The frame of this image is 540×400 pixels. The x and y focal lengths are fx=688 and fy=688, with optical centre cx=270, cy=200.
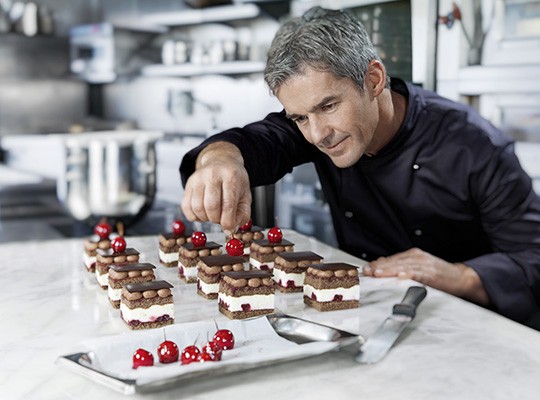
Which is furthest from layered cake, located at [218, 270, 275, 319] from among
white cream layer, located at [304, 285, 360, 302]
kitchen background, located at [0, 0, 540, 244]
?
kitchen background, located at [0, 0, 540, 244]

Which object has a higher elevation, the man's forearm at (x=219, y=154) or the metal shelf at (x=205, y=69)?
the metal shelf at (x=205, y=69)

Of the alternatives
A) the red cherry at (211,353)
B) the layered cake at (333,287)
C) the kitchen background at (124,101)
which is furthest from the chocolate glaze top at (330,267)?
the kitchen background at (124,101)

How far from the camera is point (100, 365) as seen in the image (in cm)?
114

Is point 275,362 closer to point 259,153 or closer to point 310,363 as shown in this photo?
point 310,363

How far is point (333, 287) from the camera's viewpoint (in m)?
1.52

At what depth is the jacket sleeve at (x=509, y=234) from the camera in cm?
188

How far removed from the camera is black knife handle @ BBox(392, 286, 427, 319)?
1.42 metres

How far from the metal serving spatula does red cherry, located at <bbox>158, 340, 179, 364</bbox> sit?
0.32 metres

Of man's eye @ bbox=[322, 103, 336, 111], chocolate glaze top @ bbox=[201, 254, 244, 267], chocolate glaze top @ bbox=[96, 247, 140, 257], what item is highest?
man's eye @ bbox=[322, 103, 336, 111]

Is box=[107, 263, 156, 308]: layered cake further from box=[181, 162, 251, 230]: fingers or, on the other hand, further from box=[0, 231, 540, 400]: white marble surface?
box=[181, 162, 251, 230]: fingers

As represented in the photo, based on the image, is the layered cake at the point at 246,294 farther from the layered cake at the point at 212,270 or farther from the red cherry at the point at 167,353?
the red cherry at the point at 167,353

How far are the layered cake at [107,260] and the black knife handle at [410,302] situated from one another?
0.67m

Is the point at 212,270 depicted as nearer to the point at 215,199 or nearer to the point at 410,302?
the point at 215,199

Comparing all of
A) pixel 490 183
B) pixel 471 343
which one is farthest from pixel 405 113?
pixel 471 343
